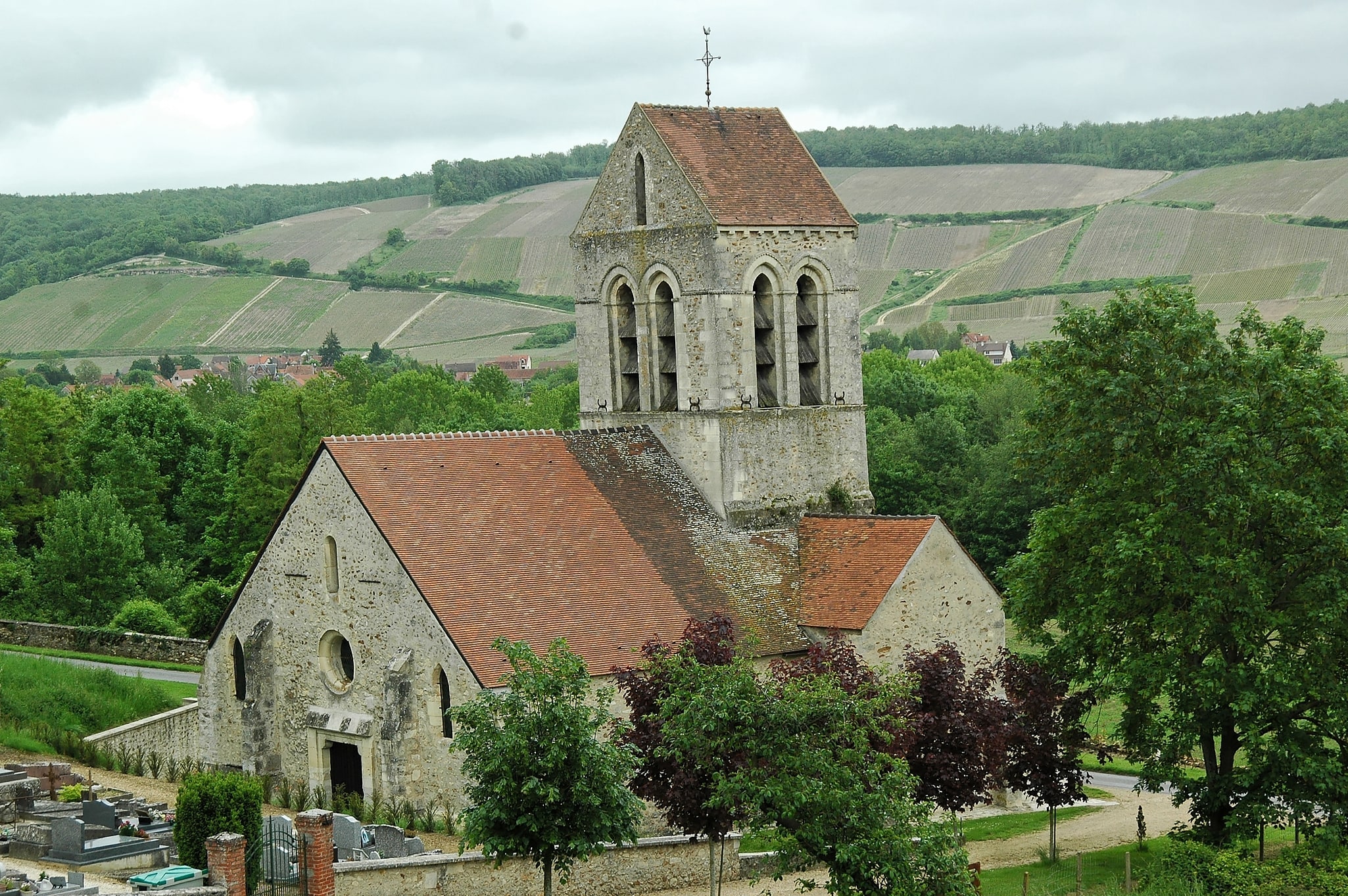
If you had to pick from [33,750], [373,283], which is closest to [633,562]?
[33,750]

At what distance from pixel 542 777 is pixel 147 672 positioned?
26245 millimetres

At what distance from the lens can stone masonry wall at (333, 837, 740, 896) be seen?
22375 mm

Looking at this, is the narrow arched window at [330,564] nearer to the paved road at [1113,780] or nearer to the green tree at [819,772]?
the green tree at [819,772]

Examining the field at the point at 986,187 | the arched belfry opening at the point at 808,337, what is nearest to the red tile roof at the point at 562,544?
the arched belfry opening at the point at 808,337

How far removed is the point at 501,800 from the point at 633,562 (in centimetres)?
960

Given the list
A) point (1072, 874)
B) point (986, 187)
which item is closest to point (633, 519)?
point (1072, 874)

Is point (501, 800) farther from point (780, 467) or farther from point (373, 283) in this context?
point (373, 283)

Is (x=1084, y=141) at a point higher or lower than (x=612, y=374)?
higher

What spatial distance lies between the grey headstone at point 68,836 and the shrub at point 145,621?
24986 millimetres

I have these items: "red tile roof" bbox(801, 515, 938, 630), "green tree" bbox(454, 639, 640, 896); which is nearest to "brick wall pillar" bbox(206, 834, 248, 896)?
"green tree" bbox(454, 639, 640, 896)

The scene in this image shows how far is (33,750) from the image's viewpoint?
3269cm

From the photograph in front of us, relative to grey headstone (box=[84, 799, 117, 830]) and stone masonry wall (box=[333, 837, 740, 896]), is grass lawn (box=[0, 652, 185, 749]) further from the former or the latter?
stone masonry wall (box=[333, 837, 740, 896])

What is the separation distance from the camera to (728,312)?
3250cm

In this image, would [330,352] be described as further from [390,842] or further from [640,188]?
[390,842]
